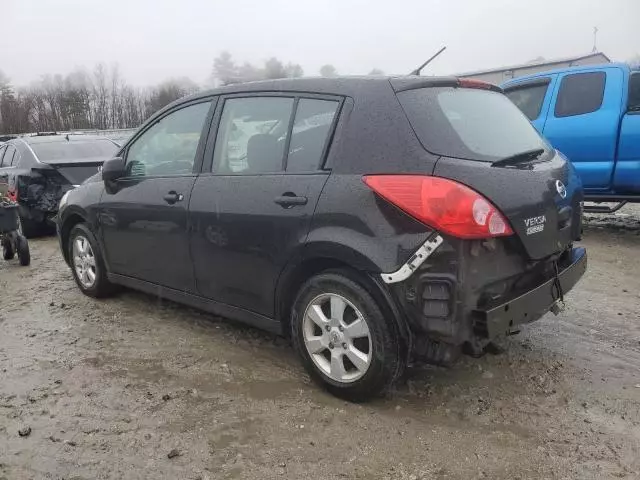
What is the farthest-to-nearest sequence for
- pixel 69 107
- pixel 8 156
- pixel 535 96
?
pixel 69 107
pixel 8 156
pixel 535 96

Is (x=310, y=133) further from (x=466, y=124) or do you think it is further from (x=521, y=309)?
(x=521, y=309)

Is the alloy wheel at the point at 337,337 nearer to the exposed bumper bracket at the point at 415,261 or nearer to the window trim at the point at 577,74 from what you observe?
the exposed bumper bracket at the point at 415,261

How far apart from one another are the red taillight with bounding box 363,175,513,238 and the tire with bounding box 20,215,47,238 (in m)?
7.04

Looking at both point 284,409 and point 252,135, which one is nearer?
point 284,409

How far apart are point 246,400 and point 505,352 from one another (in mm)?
1692

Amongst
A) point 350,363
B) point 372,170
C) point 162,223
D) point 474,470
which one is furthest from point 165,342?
point 474,470

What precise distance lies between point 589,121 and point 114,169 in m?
5.24

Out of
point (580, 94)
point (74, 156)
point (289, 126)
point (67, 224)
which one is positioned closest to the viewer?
point (289, 126)

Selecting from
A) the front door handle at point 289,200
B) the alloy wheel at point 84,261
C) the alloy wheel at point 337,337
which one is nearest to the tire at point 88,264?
the alloy wheel at point 84,261

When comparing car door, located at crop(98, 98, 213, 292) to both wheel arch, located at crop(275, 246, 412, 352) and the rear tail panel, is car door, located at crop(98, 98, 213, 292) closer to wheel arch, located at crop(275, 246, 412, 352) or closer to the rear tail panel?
wheel arch, located at crop(275, 246, 412, 352)

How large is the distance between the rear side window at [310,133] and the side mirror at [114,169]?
1.75m

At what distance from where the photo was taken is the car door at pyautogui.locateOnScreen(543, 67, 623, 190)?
6430mm

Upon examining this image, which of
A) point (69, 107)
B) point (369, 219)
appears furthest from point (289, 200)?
point (69, 107)

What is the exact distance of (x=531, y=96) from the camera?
7242 mm
